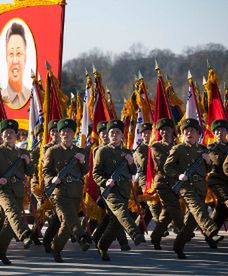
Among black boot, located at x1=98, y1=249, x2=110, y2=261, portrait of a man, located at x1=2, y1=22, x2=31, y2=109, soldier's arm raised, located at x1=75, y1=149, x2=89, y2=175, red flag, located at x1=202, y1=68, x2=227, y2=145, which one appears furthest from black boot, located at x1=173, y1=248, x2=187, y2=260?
portrait of a man, located at x1=2, y1=22, x2=31, y2=109

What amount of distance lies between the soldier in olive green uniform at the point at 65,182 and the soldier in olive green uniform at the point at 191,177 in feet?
3.69

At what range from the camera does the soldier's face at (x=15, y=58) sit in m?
23.1

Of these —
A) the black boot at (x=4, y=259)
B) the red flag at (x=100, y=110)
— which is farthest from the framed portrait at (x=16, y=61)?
the black boot at (x=4, y=259)

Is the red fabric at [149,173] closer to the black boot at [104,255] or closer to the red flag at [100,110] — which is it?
the red flag at [100,110]

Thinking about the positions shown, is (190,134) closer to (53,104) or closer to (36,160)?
(53,104)

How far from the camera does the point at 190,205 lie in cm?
1052

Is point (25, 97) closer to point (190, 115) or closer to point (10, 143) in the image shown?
point (190, 115)

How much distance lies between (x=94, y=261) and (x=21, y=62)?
519 inches

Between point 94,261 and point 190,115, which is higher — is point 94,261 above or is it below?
below

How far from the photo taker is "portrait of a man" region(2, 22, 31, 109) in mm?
22953

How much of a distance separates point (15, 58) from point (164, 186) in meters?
12.6

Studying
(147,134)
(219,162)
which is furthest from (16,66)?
(219,162)

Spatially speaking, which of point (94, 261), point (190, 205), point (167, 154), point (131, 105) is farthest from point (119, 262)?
point (131, 105)

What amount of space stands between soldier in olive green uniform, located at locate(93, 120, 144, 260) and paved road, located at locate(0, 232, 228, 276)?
Answer: 1.21ft
